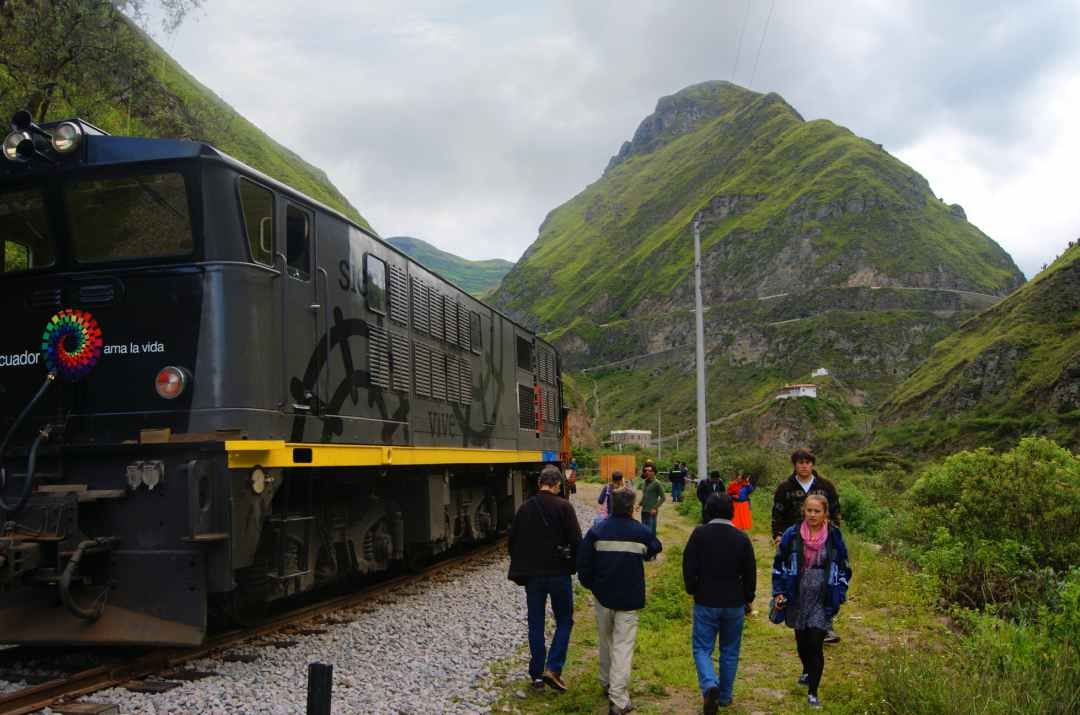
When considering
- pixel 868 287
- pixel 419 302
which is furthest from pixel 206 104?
pixel 868 287

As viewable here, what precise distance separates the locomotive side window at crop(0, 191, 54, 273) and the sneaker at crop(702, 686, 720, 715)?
21.1 ft

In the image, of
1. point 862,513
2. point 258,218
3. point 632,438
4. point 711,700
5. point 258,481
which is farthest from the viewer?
point 632,438

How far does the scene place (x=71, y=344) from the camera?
22.9 ft

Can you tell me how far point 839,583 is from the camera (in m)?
6.20

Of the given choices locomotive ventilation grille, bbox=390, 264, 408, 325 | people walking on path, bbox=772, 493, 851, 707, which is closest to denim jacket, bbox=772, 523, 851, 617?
people walking on path, bbox=772, 493, 851, 707

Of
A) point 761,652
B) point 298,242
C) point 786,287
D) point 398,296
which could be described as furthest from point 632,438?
point 298,242

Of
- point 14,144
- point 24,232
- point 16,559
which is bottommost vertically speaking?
point 16,559

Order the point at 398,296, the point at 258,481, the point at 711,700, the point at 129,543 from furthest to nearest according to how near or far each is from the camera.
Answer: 1. the point at 398,296
2. the point at 258,481
3. the point at 129,543
4. the point at 711,700

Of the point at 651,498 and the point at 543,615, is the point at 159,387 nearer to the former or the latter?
the point at 543,615

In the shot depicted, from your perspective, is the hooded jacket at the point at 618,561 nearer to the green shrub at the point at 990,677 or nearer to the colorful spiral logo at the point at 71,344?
the green shrub at the point at 990,677

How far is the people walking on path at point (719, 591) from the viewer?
627cm

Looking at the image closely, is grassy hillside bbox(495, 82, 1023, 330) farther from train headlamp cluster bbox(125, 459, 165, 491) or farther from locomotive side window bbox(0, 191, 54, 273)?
train headlamp cluster bbox(125, 459, 165, 491)

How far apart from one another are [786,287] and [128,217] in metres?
107

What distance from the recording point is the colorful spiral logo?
22.7 ft
